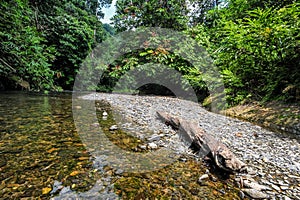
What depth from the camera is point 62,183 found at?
1.51m

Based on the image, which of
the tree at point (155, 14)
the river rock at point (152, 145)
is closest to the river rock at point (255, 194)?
the river rock at point (152, 145)

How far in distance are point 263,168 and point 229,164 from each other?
1.71 feet

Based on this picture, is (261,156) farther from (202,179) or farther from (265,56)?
(265,56)

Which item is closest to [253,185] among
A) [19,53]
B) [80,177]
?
[80,177]

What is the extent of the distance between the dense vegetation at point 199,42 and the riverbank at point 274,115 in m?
0.31

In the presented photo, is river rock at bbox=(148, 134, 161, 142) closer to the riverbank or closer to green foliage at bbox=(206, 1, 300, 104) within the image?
the riverbank

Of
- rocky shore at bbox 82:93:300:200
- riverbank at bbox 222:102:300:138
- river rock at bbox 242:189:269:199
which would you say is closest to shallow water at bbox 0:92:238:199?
river rock at bbox 242:189:269:199

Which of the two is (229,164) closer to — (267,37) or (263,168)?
(263,168)

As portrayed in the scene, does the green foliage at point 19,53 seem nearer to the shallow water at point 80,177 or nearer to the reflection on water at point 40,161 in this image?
the reflection on water at point 40,161

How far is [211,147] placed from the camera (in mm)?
2078

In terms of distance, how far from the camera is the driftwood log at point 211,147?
181 centimetres

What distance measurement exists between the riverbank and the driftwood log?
7.28ft

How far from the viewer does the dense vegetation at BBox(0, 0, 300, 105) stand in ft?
11.2

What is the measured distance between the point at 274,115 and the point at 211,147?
123 inches
